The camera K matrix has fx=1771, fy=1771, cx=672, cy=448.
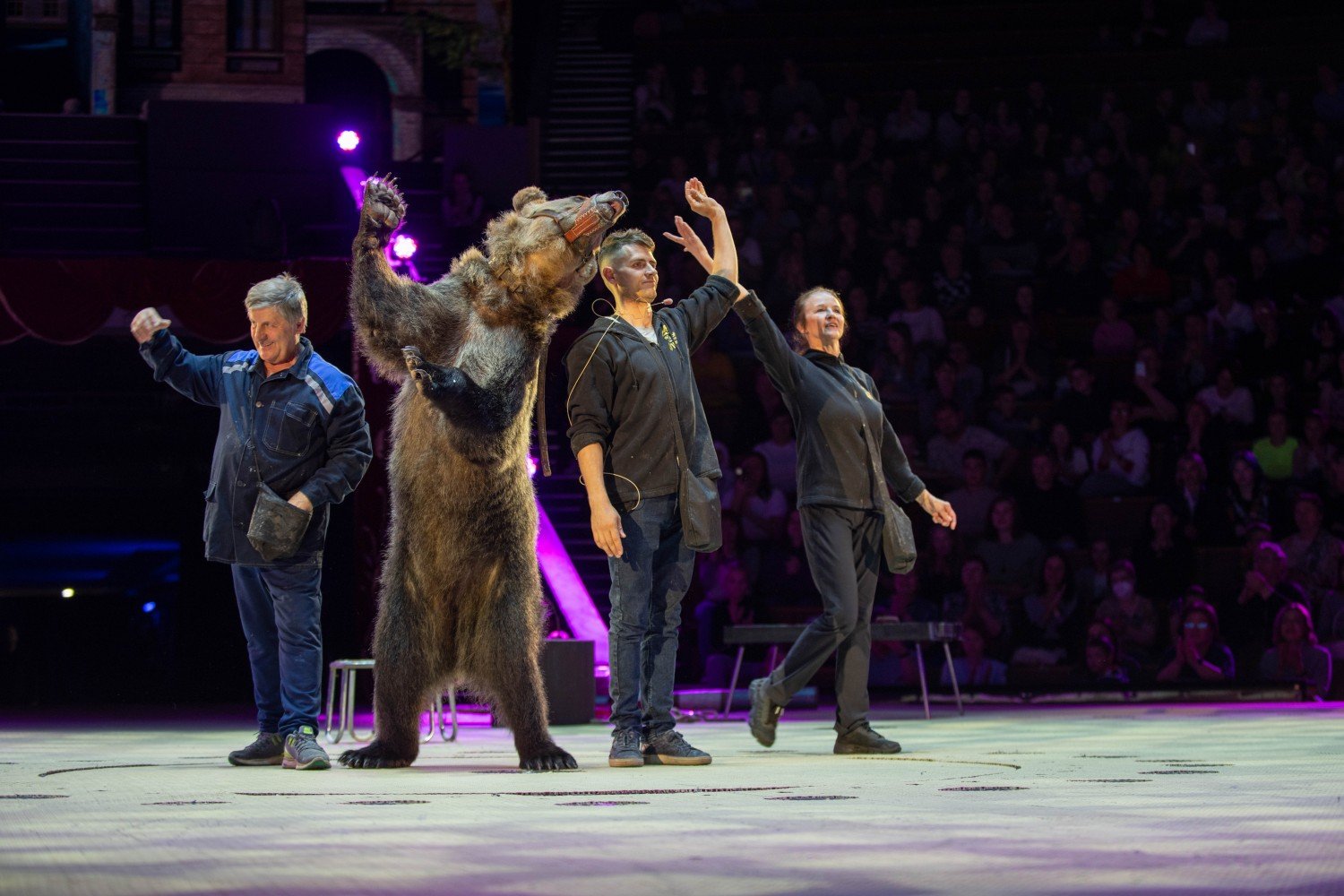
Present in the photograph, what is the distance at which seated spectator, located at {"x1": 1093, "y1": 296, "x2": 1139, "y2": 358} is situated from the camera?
12086mm

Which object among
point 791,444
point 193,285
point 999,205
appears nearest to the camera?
point 193,285

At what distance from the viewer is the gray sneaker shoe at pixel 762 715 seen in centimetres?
576

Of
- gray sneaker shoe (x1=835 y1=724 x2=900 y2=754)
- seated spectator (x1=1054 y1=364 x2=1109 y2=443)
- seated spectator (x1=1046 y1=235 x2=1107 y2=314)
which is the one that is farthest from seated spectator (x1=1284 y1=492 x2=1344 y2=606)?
gray sneaker shoe (x1=835 y1=724 x2=900 y2=754)

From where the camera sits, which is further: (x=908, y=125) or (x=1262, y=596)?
(x=908, y=125)

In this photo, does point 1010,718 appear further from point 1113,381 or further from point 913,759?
point 1113,381

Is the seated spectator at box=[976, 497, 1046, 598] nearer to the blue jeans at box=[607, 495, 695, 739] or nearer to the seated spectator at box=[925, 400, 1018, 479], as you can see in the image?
the seated spectator at box=[925, 400, 1018, 479]

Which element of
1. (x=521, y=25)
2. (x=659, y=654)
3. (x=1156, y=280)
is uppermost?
(x=521, y=25)

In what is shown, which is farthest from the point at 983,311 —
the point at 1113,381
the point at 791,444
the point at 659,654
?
the point at 659,654

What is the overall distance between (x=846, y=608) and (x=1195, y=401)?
6328mm

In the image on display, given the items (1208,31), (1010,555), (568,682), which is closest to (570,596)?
(568,682)

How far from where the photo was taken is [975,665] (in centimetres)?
996

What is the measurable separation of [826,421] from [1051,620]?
16.0 ft

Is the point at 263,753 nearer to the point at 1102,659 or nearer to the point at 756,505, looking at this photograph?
the point at 756,505

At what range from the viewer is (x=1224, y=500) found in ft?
35.0
